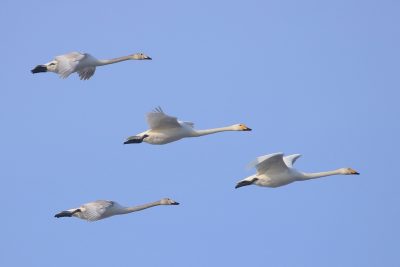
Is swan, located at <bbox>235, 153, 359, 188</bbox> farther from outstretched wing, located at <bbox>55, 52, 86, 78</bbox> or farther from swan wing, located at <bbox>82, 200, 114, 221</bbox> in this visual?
outstretched wing, located at <bbox>55, 52, 86, 78</bbox>

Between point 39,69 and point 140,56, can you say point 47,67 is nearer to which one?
point 39,69

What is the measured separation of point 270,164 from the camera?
4075cm

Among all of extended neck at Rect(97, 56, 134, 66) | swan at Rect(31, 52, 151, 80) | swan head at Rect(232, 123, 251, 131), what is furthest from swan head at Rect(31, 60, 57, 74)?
swan head at Rect(232, 123, 251, 131)

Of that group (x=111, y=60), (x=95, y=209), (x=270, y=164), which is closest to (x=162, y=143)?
(x=95, y=209)

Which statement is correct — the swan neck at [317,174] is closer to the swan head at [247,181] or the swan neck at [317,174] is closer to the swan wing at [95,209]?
the swan head at [247,181]

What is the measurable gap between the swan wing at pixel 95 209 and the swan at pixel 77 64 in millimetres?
4126

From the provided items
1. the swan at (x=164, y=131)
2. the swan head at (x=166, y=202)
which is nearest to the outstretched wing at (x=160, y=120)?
the swan at (x=164, y=131)

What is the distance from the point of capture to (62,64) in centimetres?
4338

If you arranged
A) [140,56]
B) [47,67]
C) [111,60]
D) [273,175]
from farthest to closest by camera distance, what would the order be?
[140,56], [111,60], [47,67], [273,175]

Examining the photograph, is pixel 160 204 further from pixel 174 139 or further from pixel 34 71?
pixel 34 71

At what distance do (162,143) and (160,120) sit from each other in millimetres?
1016

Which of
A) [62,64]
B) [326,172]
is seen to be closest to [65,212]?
[62,64]

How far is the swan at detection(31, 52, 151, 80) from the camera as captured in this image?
43.2 m

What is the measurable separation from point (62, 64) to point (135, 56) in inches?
162
